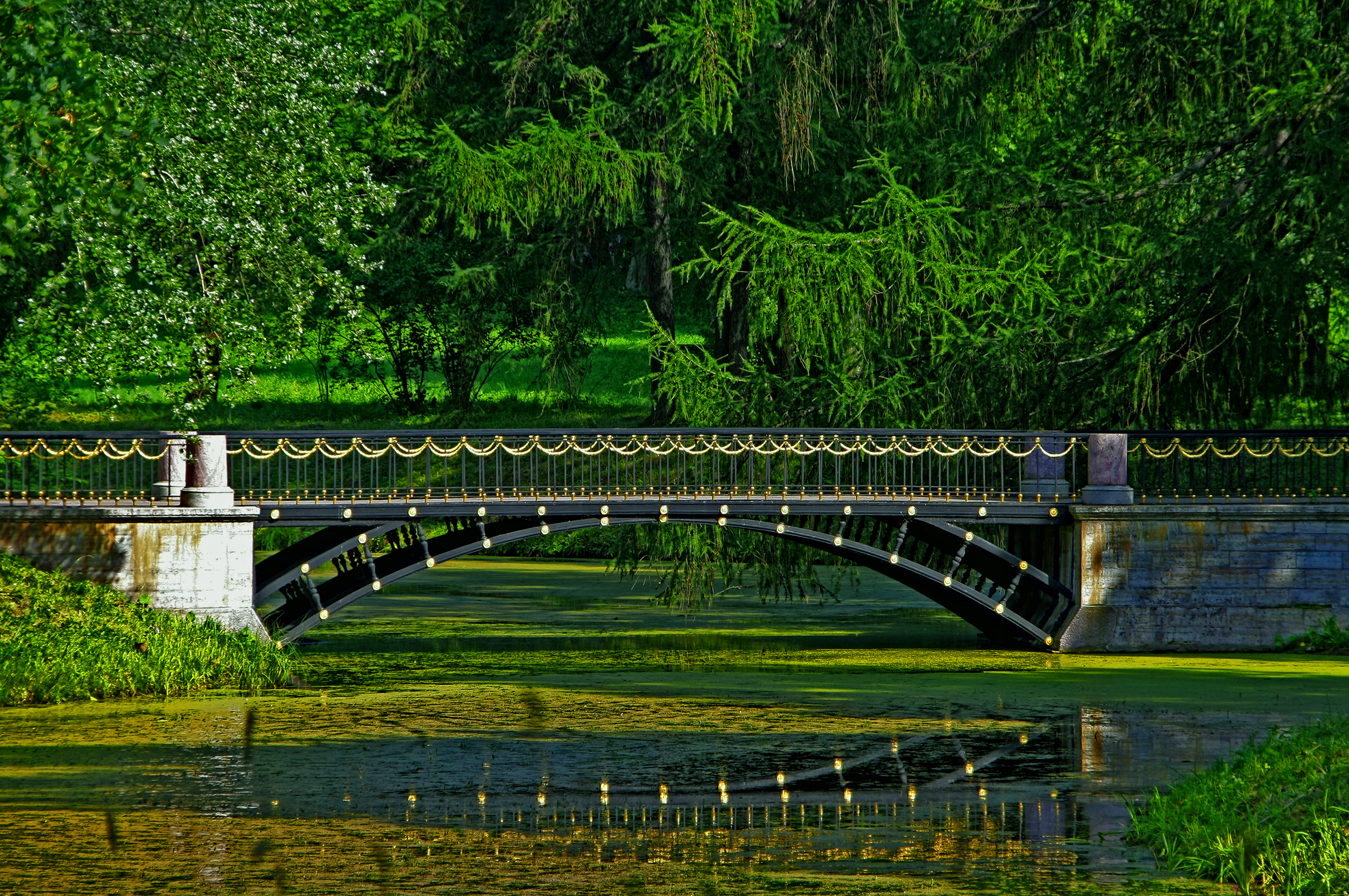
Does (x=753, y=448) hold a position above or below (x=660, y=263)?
below

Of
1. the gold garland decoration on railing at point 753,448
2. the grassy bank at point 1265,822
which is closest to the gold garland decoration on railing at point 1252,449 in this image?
the gold garland decoration on railing at point 753,448

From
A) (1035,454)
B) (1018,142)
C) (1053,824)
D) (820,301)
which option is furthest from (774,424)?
(1053,824)

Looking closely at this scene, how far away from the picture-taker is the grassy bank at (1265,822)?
1022 cm

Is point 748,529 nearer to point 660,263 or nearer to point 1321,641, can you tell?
point 1321,641

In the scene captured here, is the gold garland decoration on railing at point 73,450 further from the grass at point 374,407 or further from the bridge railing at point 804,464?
the grass at point 374,407

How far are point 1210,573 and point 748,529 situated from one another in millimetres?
5692

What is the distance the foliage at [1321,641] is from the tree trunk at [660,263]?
11.6 metres

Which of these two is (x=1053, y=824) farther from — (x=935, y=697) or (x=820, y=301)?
(x=820, y=301)

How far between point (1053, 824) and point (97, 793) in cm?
676

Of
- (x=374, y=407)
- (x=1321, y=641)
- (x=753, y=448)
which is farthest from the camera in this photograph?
(x=374, y=407)

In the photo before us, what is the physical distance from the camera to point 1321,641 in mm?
21984

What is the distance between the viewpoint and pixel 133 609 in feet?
63.7

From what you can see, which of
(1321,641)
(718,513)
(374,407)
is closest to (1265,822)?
(718,513)

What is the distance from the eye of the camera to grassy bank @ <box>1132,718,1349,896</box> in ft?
33.5
